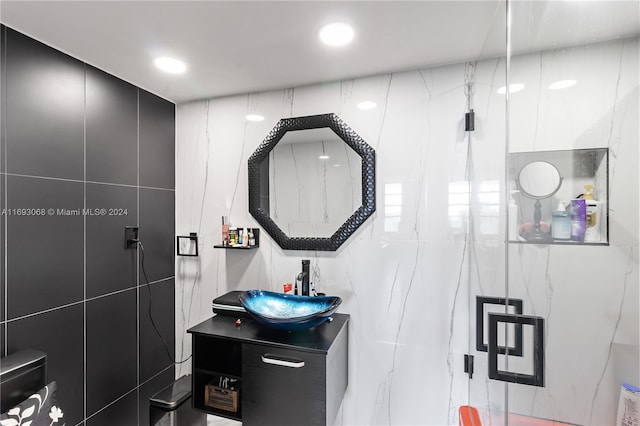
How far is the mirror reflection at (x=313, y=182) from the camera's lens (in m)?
1.77

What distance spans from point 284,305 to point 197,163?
1.16 metres

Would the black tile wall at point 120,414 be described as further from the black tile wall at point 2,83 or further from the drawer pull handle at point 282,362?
the black tile wall at point 2,83

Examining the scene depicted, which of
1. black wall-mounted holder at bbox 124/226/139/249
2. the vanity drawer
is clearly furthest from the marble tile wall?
the vanity drawer

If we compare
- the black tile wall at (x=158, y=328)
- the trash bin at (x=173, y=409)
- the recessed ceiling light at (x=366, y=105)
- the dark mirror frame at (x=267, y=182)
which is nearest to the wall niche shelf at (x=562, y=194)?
the dark mirror frame at (x=267, y=182)

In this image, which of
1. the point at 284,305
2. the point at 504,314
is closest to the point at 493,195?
the point at 504,314

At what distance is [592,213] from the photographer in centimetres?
83

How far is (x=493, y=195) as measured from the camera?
4.15 ft

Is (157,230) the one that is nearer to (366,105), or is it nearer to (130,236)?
(130,236)

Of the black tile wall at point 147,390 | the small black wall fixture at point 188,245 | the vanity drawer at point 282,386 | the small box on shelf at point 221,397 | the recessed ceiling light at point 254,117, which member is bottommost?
the black tile wall at point 147,390

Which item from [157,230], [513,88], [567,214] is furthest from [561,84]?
[157,230]

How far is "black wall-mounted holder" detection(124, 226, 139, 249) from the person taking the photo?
1789mm

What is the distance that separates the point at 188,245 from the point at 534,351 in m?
1.98

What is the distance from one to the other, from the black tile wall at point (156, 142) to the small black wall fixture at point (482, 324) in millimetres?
2044

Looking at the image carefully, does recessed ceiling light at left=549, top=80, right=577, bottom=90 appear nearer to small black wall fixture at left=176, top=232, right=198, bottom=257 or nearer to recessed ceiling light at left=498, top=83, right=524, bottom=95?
recessed ceiling light at left=498, top=83, right=524, bottom=95
